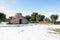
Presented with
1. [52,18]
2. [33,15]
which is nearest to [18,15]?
[33,15]

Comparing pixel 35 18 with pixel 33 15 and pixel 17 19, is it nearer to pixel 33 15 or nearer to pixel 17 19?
pixel 33 15

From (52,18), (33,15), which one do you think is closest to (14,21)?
(33,15)

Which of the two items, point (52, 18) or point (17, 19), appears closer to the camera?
point (17, 19)

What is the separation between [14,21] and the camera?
41000 millimetres

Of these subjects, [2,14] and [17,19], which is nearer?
[17,19]

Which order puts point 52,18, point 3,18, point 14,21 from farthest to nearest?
point 3,18 < point 52,18 < point 14,21

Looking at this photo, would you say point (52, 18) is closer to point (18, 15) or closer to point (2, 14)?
point (18, 15)

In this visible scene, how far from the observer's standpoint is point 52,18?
50.4 meters

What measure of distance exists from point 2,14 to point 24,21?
721 inches

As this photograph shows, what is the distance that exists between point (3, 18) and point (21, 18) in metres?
16.9

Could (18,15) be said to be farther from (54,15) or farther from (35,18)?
(54,15)

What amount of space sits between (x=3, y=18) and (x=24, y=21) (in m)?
17.8

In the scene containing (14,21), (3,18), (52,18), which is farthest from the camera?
(3,18)

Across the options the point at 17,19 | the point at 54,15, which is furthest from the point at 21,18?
the point at 54,15
